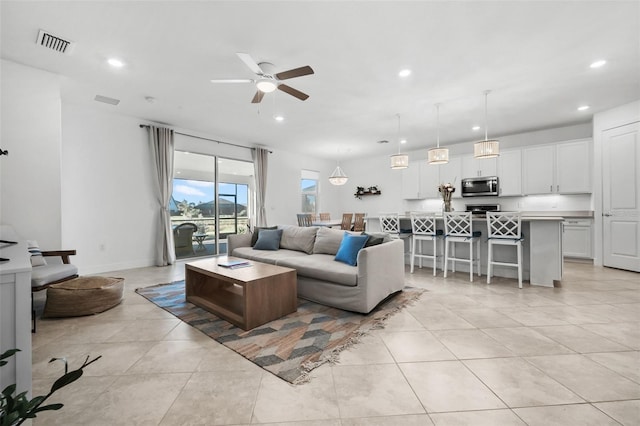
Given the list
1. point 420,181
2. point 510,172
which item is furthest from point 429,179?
point 510,172

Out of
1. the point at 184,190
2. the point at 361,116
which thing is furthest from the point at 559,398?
the point at 184,190

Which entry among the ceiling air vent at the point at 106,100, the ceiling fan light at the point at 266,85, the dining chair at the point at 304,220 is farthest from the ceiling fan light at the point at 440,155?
the ceiling air vent at the point at 106,100

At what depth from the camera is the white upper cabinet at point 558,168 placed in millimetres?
5562

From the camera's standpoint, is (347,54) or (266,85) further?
(266,85)

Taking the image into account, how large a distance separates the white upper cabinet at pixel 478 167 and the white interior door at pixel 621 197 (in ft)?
6.13

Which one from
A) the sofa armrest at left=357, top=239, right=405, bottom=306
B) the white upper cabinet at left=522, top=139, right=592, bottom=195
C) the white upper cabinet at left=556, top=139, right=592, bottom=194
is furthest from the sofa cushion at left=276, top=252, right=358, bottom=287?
the white upper cabinet at left=556, top=139, right=592, bottom=194

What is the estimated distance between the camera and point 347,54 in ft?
10.1

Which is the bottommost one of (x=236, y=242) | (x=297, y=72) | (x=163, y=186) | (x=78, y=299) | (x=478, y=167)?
(x=78, y=299)

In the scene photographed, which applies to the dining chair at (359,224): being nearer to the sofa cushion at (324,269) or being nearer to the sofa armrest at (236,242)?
the sofa armrest at (236,242)

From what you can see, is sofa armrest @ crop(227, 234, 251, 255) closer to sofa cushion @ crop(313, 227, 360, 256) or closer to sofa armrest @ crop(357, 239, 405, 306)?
sofa cushion @ crop(313, 227, 360, 256)

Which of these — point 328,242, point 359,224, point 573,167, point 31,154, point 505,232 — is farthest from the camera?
point 359,224

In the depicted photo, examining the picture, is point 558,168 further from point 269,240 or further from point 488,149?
point 269,240

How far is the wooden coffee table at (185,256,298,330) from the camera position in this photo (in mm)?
2598

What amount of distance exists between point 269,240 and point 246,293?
1941mm
